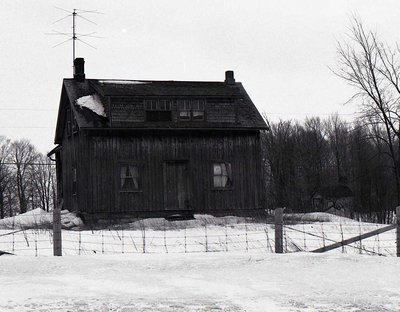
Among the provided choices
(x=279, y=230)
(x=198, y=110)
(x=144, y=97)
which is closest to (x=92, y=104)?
(x=144, y=97)

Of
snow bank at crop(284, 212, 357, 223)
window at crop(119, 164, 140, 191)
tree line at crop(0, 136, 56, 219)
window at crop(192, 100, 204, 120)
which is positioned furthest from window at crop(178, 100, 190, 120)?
tree line at crop(0, 136, 56, 219)

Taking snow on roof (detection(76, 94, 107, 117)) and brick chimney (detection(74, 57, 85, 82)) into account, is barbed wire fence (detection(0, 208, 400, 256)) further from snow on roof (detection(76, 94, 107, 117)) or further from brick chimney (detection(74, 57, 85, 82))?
brick chimney (detection(74, 57, 85, 82))

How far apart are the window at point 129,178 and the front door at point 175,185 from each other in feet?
4.50

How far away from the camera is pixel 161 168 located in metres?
28.0

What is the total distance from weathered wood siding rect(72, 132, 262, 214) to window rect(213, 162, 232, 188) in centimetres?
22

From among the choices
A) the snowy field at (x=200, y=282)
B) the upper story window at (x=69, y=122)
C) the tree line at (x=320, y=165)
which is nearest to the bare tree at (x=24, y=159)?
the tree line at (x=320, y=165)

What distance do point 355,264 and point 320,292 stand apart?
2863 mm

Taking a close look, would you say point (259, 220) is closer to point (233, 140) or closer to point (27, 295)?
point (233, 140)

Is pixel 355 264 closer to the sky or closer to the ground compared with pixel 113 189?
closer to the ground

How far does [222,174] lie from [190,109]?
3.51 meters

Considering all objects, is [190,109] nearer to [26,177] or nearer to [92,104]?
[92,104]

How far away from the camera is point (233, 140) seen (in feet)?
95.2

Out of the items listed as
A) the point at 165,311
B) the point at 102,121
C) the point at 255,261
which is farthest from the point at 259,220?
the point at 165,311

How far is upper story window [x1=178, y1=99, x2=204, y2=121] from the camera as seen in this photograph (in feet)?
93.1
